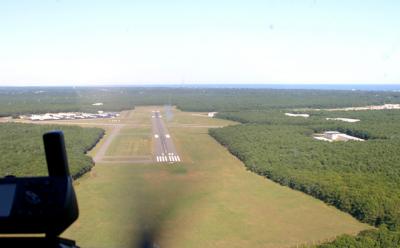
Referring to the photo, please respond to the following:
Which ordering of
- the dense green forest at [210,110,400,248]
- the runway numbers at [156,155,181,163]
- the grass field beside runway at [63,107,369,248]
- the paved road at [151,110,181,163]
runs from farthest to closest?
1. the paved road at [151,110,181,163]
2. the runway numbers at [156,155,181,163]
3. the dense green forest at [210,110,400,248]
4. the grass field beside runway at [63,107,369,248]

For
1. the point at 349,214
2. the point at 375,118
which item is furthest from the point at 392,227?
the point at 375,118

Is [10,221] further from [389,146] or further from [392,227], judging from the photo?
[389,146]

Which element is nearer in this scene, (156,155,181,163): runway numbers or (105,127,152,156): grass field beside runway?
(156,155,181,163): runway numbers

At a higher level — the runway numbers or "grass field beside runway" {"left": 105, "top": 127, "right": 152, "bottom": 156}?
"grass field beside runway" {"left": 105, "top": 127, "right": 152, "bottom": 156}

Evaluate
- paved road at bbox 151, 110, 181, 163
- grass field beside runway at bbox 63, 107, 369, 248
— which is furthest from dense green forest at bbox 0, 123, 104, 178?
paved road at bbox 151, 110, 181, 163

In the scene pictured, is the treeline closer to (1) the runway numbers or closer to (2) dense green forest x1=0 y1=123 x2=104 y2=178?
(2) dense green forest x1=0 y1=123 x2=104 y2=178

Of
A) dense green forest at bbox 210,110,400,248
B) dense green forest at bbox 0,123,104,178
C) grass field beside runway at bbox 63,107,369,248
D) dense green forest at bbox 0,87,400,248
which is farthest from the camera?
dense green forest at bbox 0,123,104,178
